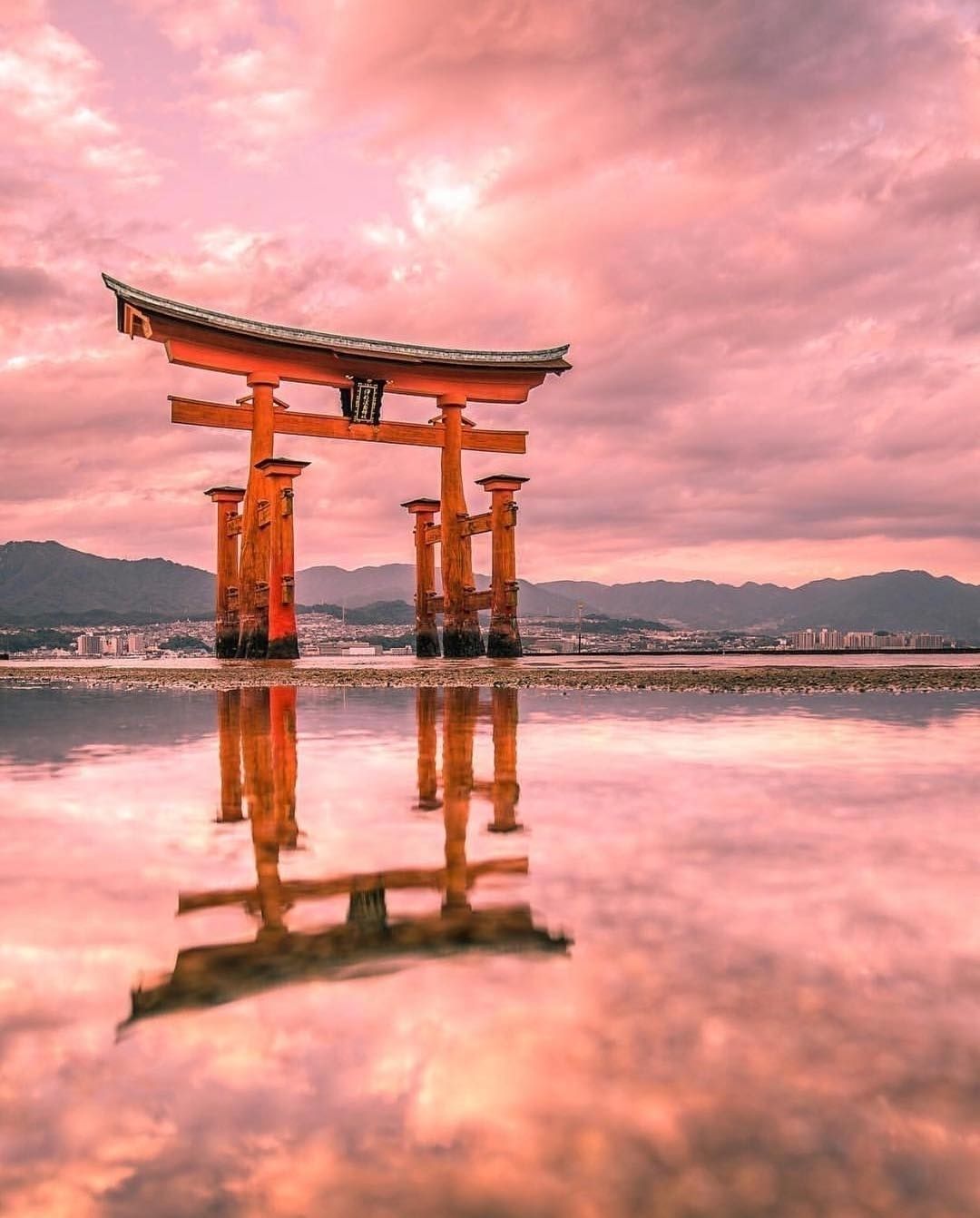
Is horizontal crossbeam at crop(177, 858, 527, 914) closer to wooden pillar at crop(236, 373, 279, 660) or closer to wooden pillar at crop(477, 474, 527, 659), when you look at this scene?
wooden pillar at crop(236, 373, 279, 660)

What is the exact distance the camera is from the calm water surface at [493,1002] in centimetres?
143

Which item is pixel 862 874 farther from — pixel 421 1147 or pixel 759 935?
pixel 421 1147

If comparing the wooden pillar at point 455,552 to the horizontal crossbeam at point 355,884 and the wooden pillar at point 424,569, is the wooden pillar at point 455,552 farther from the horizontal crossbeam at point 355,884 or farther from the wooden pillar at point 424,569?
the horizontal crossbeam at point 355,884

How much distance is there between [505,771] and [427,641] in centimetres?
2717

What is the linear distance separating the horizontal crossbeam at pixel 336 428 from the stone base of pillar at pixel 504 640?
5575mm

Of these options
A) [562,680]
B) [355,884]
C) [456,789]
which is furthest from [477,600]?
[355,884]

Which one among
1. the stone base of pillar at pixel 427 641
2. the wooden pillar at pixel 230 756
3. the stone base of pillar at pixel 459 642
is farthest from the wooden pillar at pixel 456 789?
the stone base of pillar at pixel 427 641

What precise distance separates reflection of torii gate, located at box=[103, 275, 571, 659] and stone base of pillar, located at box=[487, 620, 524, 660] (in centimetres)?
4

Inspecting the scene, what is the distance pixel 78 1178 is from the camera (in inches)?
56.4

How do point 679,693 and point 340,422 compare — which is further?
point 340,422

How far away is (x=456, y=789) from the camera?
5.32m

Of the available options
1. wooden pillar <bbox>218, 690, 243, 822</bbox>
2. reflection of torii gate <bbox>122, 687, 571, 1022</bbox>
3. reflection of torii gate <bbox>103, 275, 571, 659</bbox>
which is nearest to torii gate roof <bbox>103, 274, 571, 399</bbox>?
reflection of torii gate <bbox>103, 275, 571, 659</bbox>

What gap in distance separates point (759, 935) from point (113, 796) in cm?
357

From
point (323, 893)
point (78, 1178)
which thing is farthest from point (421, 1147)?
point (323, 893)
